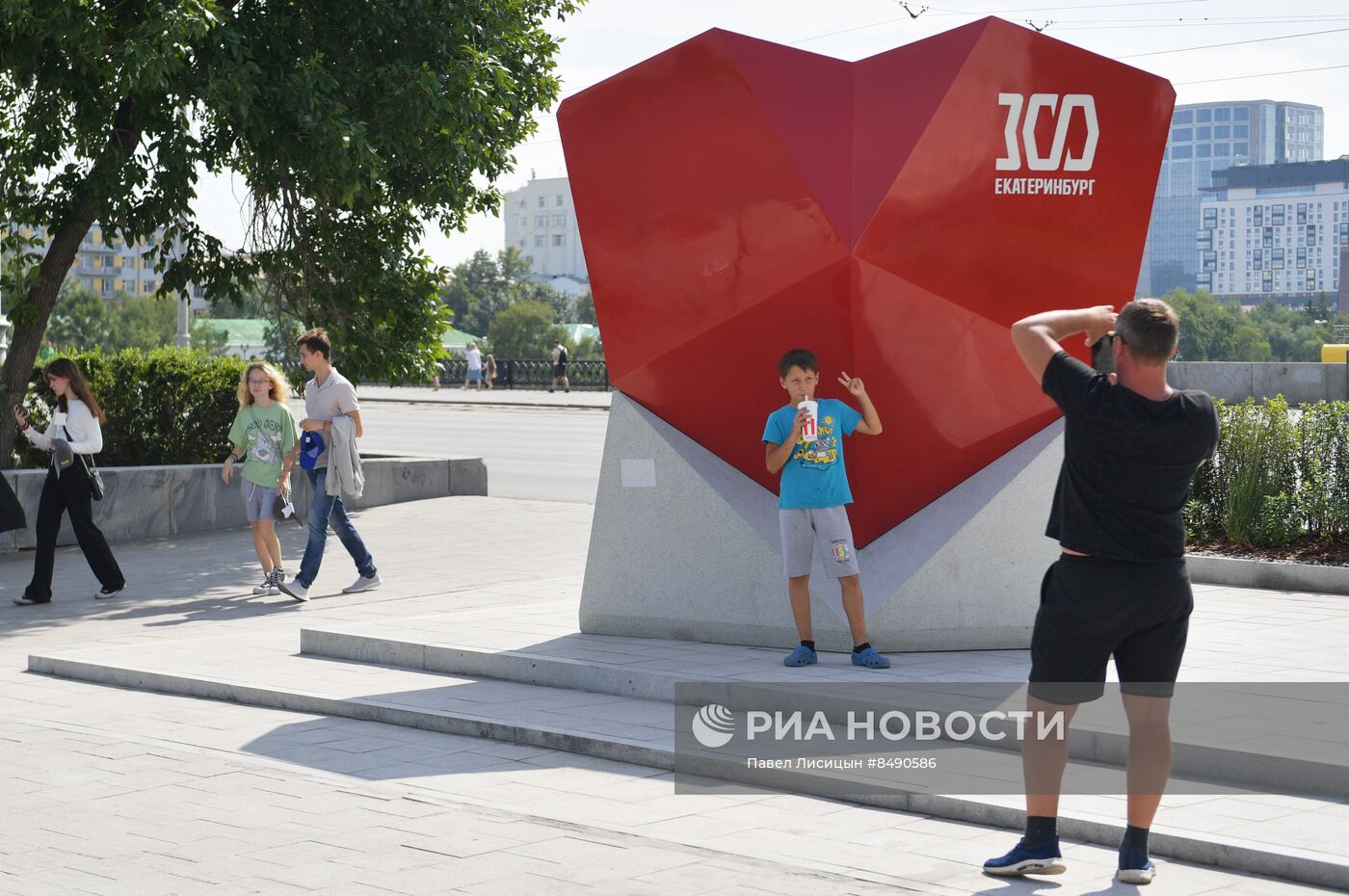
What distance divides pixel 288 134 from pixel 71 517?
3.93 m

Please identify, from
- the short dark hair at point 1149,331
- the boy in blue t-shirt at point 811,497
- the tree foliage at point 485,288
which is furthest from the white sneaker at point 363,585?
the tree foliage at point 485,288

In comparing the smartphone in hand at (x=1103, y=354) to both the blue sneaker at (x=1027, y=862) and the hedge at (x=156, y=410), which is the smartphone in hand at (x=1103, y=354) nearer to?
the blue sneaker at (x=1027, y=862)

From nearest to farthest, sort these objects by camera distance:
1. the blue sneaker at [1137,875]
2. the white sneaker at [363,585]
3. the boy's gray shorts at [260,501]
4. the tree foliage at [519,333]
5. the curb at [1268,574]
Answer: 1. the blue sneaker at [1137,875]
2. the curb at [1268,574]
3. the boy's gray shorts at [260,501]
4. the white sneaker at [363,585]
5. the tree foliage at [519,333]

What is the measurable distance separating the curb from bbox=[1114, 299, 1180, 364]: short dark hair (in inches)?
251

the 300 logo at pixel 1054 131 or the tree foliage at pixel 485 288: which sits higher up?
the tree foliage at pixel 485 288

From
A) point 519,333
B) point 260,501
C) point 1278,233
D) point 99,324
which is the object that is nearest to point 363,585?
point 260,501

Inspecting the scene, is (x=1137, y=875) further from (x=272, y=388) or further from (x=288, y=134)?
(x=288, y=134)

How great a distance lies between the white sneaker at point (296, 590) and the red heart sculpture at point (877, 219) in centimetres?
360

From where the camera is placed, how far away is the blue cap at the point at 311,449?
11398mm

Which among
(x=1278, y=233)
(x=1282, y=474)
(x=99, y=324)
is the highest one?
(x=1278, y=233)

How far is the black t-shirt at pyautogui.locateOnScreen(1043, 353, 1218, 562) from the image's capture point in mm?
4836

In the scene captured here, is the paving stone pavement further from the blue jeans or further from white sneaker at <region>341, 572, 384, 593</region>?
white sneaker at <region>341, 572, 384, 593</region>

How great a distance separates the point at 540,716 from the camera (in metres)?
7.38

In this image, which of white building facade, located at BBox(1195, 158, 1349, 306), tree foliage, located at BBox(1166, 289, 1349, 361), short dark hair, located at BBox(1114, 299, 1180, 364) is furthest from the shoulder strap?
white building facade, located at BBox(1195, 158, 1349, 306)
